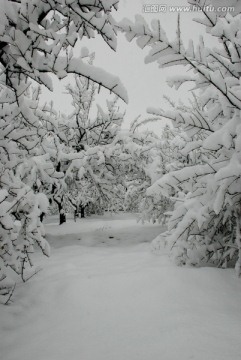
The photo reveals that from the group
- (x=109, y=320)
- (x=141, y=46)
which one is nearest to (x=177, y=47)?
(x=141, y=46)

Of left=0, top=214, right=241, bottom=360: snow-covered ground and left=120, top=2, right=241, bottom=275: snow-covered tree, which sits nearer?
left=0, top=214, right=241, bottom=360: snow-covered ground

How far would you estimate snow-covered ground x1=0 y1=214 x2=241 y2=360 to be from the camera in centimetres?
202

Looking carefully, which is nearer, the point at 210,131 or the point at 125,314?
the point at 125,314

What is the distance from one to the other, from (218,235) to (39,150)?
410 centimetres

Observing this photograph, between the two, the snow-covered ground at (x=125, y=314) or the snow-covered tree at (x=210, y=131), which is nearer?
the snow-covered ground at (x=125, y=314)

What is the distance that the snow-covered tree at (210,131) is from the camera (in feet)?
7.22

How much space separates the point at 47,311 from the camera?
9.44 ft

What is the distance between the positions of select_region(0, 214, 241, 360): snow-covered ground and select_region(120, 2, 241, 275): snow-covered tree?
1.27 feet

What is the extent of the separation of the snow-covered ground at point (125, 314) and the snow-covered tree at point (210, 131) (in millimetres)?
387

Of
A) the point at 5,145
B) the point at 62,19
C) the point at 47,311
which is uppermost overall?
the point at 62,19

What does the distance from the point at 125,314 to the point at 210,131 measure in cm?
197

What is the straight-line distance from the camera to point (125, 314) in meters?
2.58

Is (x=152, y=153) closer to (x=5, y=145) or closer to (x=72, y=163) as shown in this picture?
(x=72, y=163)

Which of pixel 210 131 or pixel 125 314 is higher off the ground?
pixel 210 131
